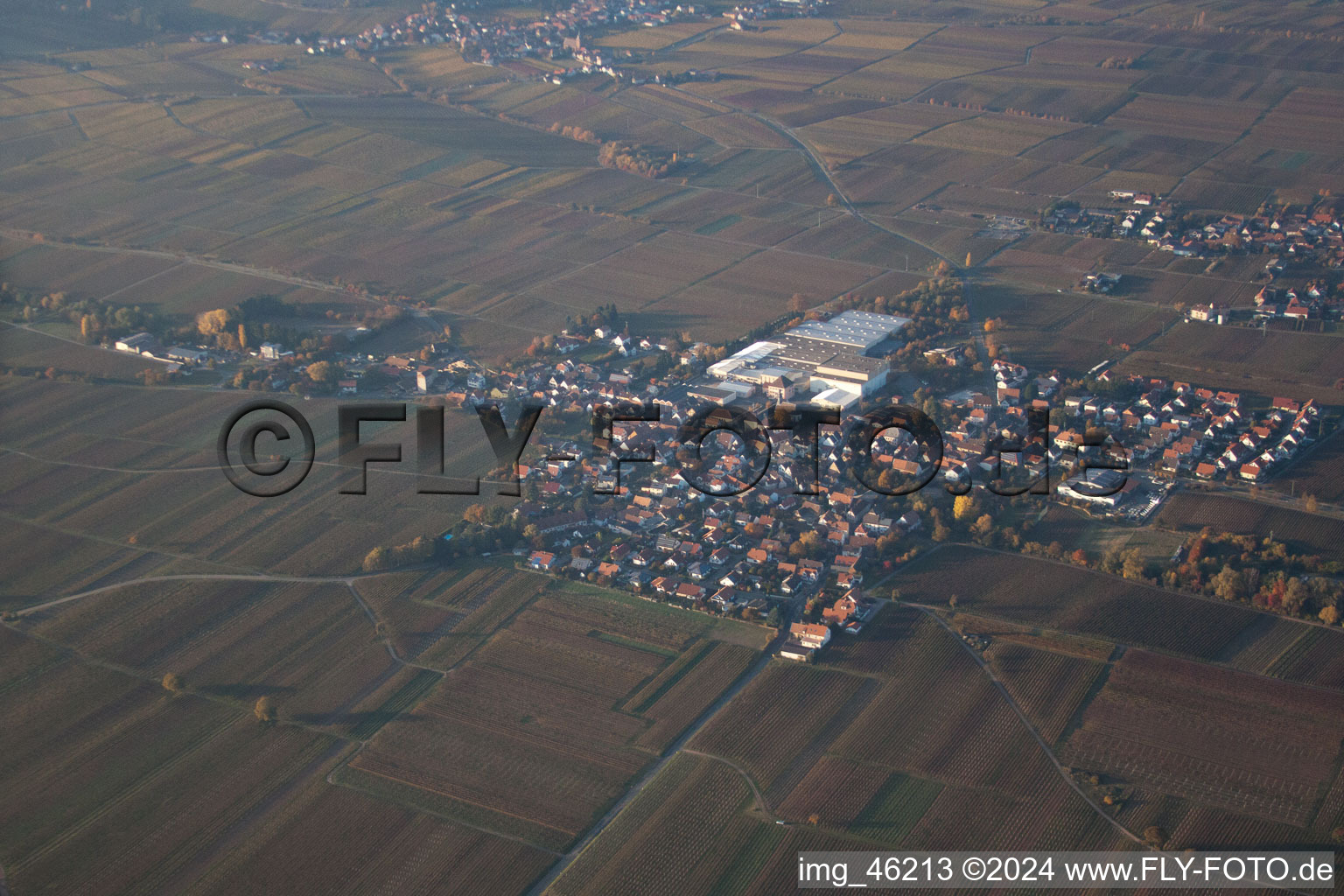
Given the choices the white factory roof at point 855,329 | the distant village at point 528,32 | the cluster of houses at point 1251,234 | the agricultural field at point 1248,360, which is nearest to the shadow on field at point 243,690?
the white factory roof at point 855,329

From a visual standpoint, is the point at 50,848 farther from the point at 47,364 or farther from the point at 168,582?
the point at 47,364

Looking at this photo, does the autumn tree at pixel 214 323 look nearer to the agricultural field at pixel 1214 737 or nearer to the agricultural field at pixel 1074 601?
the agricultural field at pixel 1074 601

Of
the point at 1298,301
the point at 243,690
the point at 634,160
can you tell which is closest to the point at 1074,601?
the point at 243,690

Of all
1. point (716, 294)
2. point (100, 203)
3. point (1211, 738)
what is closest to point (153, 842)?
point (1211, 738)

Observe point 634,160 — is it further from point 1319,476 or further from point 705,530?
point 1319,476

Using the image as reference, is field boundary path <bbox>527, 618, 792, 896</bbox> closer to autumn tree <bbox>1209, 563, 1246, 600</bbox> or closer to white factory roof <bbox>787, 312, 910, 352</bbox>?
autumn tree <bbox>1209, 563, 1246, 600</bbox>

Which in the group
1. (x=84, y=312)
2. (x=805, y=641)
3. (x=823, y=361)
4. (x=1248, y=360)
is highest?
(x=1248, y=360)

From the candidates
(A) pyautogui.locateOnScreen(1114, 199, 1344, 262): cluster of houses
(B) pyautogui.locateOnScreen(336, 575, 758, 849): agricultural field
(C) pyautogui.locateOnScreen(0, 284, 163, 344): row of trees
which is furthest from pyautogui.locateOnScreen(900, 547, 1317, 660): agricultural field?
(C) pyautogui.locateOnScreen(0, 284, 163, 344): row of trees

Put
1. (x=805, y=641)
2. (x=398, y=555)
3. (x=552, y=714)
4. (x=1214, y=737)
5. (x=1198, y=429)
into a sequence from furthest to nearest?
(x=1198, y=429) → (x=398, y=555) → (x=805, y=641) → (x=552, y=714) → (x=1214, y=737)
